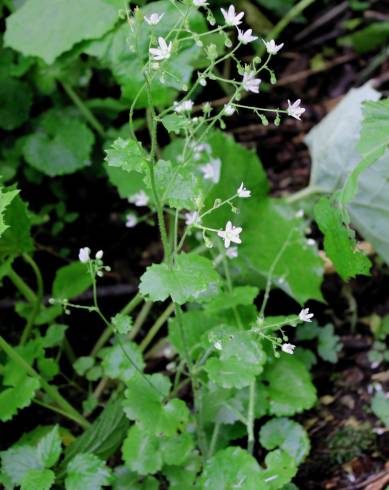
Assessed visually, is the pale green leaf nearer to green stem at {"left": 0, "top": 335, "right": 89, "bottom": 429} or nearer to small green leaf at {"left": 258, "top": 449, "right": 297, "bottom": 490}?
green stem at {"left": 0, "top": 335, "right": 89, "bottom": 429}

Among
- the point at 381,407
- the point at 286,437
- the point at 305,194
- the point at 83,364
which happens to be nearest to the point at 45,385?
the point at 83,364

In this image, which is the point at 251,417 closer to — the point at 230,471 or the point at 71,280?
the point at 230,471

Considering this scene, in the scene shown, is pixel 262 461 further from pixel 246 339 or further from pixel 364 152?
pixel 364 152

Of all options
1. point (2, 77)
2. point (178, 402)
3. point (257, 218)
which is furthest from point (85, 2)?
point (178, 402)

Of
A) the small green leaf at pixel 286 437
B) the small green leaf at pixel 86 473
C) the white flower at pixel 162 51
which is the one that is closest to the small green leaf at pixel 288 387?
the small green leaf at pixel 286 437

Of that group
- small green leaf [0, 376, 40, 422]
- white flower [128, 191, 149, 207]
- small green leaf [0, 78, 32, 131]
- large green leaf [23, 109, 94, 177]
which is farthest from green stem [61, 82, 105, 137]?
small green leaf [0, 376, 40, 422]

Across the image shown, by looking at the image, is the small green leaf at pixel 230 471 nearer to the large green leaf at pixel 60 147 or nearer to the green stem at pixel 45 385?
the green stem at pixel 45 385
